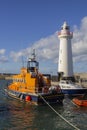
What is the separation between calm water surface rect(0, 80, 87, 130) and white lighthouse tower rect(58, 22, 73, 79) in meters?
20.2

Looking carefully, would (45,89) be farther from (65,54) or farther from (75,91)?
(65,54)

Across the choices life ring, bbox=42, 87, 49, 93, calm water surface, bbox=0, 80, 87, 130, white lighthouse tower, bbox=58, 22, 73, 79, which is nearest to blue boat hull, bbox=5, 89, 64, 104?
calm water surface, bbox=0, 80, 87, 130

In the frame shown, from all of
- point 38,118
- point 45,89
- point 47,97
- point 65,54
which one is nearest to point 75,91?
point 65,54

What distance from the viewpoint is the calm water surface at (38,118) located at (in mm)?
22656

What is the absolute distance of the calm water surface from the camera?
Result: 22.7m

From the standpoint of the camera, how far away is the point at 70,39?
54.1 m

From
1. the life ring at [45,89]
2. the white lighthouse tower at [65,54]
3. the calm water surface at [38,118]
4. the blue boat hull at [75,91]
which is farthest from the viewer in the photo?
the white lighthouse tower at [65,54]

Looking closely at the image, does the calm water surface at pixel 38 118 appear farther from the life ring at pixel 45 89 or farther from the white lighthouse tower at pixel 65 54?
the white lighthouse tower at pixel 65 54

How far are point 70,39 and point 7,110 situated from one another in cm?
2680

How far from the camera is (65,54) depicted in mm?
53469

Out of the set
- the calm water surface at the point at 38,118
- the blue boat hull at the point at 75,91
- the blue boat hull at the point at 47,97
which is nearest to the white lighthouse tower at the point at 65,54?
the blue boat hull at the point at 75,91

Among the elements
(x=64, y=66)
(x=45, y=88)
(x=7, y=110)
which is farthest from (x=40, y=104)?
(x=64, y=66)

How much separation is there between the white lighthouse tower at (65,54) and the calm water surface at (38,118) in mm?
20220

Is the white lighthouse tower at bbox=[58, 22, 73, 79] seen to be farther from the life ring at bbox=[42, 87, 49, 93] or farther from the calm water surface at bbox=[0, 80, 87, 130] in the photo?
the calm water surface at bbox=[0, 80, 87, 130]
